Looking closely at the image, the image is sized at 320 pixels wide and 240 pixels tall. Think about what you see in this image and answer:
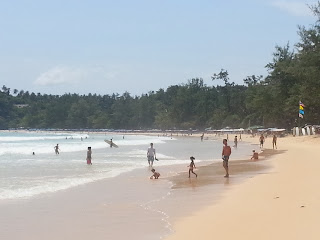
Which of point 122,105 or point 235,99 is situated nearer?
point 235,99

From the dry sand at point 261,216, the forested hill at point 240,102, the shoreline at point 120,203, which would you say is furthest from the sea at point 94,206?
the forested hill at point 240,102

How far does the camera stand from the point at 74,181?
19828 mm

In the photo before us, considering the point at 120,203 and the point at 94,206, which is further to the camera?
the point at 120,203

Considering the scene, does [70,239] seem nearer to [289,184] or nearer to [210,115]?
[289,184]

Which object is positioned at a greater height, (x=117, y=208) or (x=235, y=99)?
(x=235, y=99)

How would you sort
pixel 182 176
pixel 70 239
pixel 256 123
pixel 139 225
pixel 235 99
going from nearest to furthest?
1. pixel 70 239
2. pixel 139 225
3. pixel 182 176
4. pixel 256 123
5. pixel 235 99

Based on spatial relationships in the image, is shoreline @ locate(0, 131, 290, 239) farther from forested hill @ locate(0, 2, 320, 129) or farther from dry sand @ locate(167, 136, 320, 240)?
forested hill @ locate(0, 2, 320, 129)

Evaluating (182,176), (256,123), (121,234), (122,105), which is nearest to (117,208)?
(121,234)

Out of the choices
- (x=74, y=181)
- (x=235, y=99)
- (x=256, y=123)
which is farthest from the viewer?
(x=235, y=99)

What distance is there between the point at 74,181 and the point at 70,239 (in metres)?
10.9

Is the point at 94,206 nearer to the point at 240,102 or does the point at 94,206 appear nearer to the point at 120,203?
the point at 120,203

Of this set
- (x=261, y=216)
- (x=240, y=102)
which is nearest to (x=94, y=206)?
(x=261, y=216)

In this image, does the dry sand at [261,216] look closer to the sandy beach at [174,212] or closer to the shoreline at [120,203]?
the sandy beach at [174,212]

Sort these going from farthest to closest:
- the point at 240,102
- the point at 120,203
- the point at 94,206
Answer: the point at 240,102
the point at 120,203
the point at 94,206
